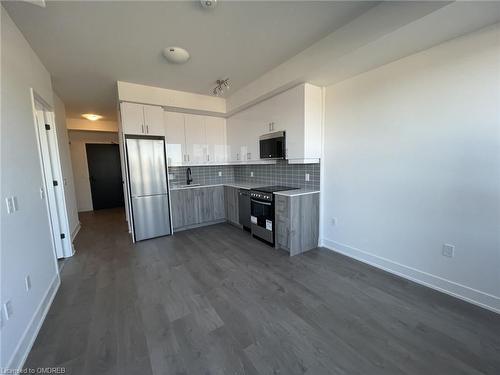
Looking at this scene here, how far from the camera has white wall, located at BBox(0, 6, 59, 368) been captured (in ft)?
4.75

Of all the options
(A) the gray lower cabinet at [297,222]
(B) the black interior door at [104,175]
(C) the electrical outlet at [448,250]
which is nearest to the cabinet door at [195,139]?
(A) the gray lower cabinet at [297,222]

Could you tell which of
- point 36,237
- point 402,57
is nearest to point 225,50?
point 402,57

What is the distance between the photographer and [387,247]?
2520mm

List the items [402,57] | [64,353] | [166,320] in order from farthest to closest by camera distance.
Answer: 1. [402,57]
2. [166,320]
3. [64,353]

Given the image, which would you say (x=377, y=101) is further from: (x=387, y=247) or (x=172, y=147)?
(x=172, y=147)

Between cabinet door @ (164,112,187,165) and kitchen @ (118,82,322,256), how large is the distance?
0.02 metres

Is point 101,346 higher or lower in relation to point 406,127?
lower

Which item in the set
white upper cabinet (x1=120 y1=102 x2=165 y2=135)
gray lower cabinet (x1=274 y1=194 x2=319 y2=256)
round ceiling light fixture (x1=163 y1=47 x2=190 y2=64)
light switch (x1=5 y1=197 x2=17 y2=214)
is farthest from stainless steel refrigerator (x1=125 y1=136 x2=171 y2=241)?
gray lower cabinet (x1=274 y1=194 x2=319 y2=256)

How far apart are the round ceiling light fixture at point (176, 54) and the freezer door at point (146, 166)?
1.48 m

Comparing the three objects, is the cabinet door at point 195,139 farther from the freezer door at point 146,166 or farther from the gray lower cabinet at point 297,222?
the gray lower cabinet at point 297,222

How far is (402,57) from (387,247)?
2138 millimetres

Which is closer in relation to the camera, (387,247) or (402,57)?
(402,57)

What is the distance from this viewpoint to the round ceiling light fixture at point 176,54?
244 cm

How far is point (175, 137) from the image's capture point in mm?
4133
